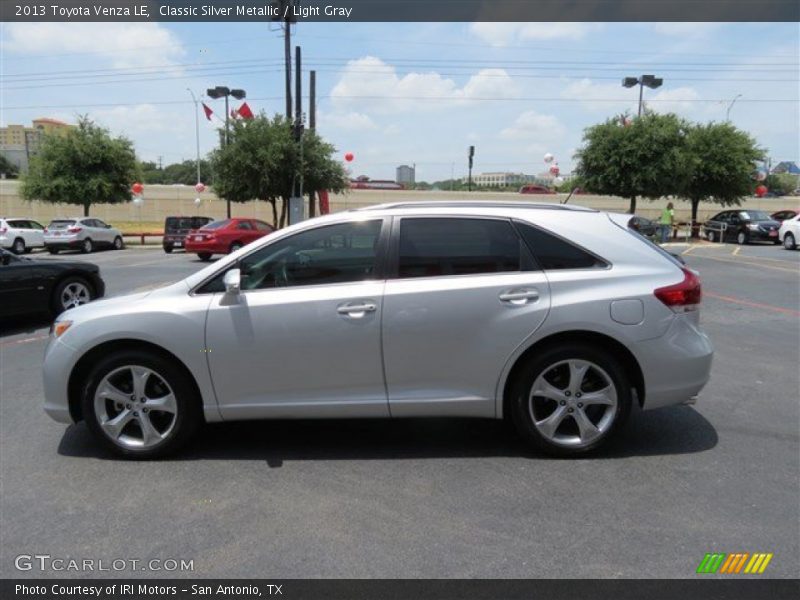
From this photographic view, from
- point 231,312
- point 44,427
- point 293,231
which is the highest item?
point 293,231

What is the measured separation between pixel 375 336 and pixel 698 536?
2118mm

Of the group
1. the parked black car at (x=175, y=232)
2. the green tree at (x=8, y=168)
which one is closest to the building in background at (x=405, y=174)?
the green tree at (x=8, y=168)

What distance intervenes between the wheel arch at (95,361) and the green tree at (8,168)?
113 metres

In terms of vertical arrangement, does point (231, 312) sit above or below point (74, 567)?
above

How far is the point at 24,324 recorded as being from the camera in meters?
9.88

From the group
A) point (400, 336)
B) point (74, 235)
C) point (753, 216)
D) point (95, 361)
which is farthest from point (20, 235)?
point (753, 216)

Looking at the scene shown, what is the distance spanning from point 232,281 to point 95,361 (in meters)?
1.17

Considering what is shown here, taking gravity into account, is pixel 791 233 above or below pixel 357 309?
below

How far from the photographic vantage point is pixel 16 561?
3.11 m

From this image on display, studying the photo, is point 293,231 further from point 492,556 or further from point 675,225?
point 675,225

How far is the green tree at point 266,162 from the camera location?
31.2m

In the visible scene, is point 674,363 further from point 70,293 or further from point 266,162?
point 266,162

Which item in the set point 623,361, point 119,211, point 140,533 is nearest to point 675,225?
point 623,361
